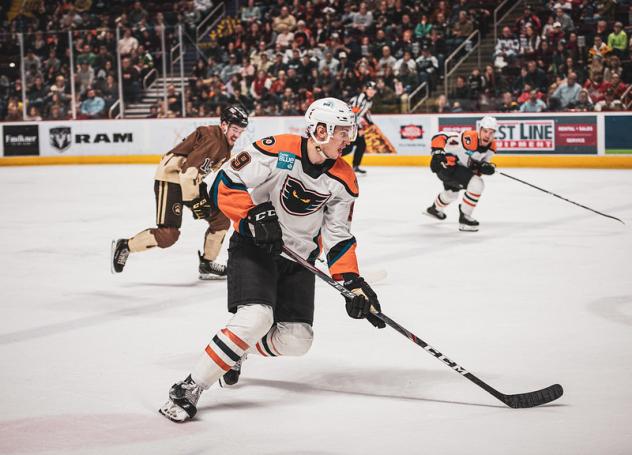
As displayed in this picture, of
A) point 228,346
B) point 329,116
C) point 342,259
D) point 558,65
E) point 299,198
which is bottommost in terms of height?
point 228,346

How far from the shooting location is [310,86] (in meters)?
15.6

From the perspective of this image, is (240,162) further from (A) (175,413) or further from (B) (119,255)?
(B) (119,255)

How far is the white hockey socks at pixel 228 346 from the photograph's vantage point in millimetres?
3291

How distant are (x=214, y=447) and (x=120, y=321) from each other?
85.6 inches

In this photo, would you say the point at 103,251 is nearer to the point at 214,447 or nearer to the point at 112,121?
Result: the point at 214,447

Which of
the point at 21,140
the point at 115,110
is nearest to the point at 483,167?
the point at 115,110

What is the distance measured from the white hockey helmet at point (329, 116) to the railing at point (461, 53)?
11.6 meters

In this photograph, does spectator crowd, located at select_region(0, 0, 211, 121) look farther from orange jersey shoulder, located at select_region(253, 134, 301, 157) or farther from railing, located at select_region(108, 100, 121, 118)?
orange jersey shoulder, located at select_region(253, 134, 301, 157)

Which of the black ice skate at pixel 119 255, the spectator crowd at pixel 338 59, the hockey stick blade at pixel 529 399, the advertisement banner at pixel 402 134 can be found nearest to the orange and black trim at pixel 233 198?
the hockey stick blade at pixel 529 399

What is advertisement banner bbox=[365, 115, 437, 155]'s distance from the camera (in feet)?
47.2

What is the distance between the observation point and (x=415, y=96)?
14789 mm

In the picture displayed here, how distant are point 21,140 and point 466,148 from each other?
33.8 ft

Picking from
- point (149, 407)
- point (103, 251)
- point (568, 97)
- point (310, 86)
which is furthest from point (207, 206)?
point (310, 86)

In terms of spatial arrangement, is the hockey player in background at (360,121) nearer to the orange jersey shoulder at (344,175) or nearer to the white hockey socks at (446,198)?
the white hockey socks at (446,198)
